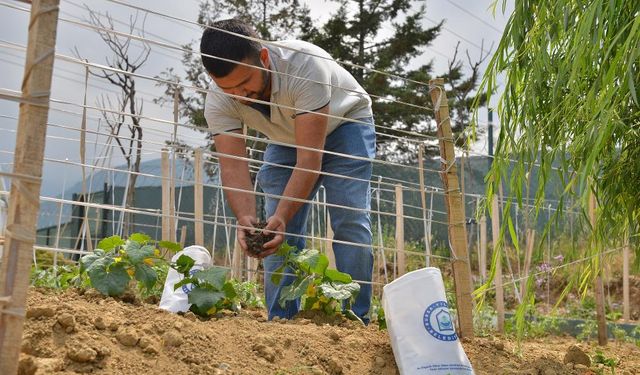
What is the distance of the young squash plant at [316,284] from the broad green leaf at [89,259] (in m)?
0.56

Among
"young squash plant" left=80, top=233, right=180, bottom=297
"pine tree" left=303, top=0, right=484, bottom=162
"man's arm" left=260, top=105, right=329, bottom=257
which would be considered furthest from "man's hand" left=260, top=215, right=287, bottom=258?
"pine tree" left=303, top=0, right=484, bottom=162

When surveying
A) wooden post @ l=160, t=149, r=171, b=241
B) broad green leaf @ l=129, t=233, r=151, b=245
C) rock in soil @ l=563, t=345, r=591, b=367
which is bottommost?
rock in soil @ l=563, t=345, r=591, b=367

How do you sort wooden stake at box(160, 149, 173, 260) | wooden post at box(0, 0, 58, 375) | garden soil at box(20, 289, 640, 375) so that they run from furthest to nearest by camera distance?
wooden stake at box(160, 149, 173, 260)
garden soil at box(20, 289, 640, 375)
wooden post at box(0, 0, 58, 375)

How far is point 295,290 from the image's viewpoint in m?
2.52

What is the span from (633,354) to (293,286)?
1855mm

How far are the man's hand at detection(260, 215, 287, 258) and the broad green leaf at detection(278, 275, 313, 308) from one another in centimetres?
14

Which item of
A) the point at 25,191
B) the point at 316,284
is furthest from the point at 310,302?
the point at 25,191

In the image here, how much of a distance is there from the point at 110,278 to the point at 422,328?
0.94 m

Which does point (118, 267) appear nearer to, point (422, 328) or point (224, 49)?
point (224, 49)

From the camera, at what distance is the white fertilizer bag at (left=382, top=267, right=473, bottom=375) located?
213 centimetres

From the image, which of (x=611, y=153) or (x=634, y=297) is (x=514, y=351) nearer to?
(x=611, y=153)

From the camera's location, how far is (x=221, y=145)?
2898 mm

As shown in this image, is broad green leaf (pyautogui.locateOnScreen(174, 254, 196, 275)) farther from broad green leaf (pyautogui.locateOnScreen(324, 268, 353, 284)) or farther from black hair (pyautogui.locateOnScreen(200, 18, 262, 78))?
black hair (pyautogui.locateOnScreen(200, 18, 262, 78))

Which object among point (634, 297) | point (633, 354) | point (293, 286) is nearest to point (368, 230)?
point (293, 286)
